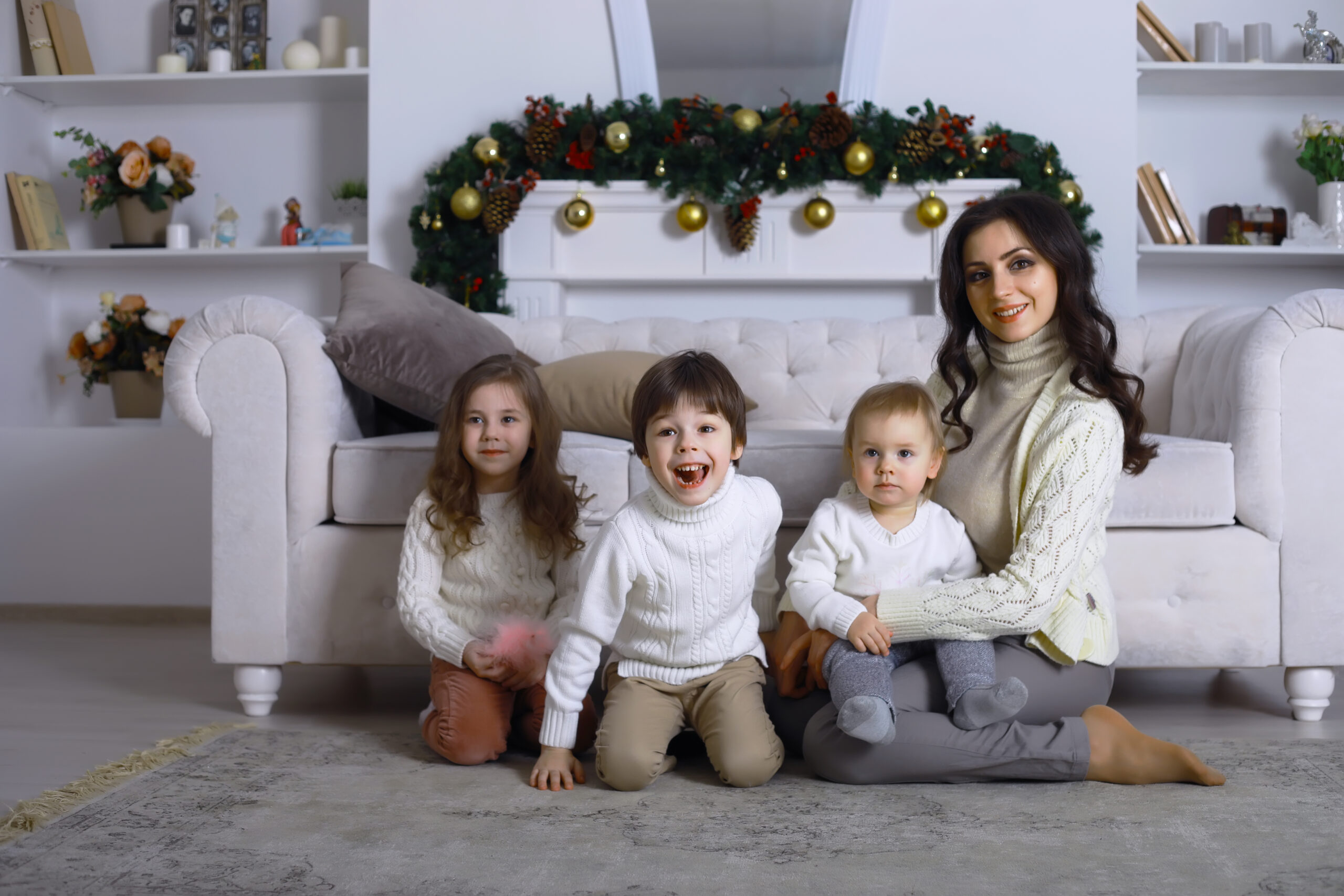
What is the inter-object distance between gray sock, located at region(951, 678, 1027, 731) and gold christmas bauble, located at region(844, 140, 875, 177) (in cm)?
211

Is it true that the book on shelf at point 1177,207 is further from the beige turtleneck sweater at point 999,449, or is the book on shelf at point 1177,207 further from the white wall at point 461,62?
the beige turtleneck sweater at point 999,449

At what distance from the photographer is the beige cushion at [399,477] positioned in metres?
1.80

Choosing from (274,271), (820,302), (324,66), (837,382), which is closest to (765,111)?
(820,302)

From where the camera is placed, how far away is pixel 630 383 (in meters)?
1.96

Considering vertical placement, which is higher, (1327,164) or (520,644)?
(1327,164)

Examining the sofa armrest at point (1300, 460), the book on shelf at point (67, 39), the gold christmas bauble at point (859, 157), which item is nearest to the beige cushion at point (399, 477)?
the sofa armrest at point (1300, 460)

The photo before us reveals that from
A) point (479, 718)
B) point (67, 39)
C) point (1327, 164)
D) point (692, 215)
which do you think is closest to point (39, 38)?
point (67, 39)

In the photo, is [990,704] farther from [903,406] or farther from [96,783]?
[96,783]

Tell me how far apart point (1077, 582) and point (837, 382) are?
1067 mm

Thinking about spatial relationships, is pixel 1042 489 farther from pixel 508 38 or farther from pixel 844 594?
pixel 508 38

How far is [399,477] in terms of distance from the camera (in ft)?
5.90

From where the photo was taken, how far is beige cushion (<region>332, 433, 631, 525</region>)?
5.90 feet

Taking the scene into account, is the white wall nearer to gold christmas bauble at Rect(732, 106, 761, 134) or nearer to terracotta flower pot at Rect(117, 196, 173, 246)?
gold christmas bauble at Rect(732, 106, 761, 134)

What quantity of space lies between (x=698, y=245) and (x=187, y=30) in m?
1.84
